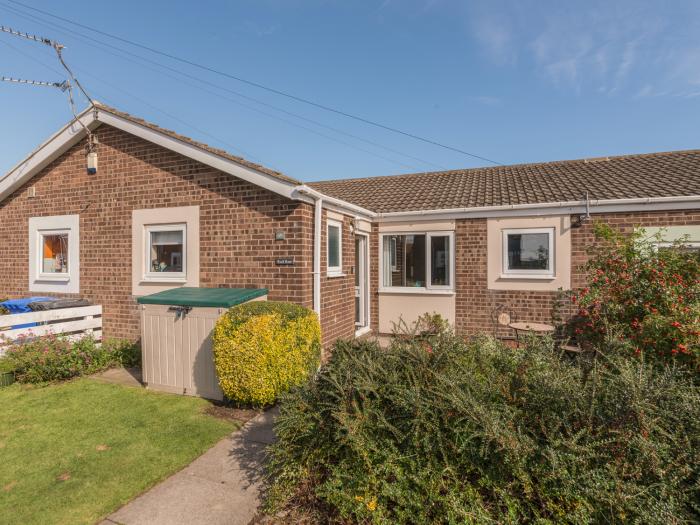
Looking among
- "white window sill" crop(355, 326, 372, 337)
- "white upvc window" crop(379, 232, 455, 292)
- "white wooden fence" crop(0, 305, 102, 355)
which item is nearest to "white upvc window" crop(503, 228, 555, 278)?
"white upvc window" crop(379, 232, 455, 292)

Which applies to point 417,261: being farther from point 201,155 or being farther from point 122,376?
point 122,376

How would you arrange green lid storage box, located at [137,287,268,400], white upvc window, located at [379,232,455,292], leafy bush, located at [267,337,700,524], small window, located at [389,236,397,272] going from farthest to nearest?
1. small window, located at [389,236,397,272]
2. white upvc window, located at [379,232,455,292]
3. green lid storage box, located at [137,287,268,400]
4. leafy bush, located at [267,337,700,524]

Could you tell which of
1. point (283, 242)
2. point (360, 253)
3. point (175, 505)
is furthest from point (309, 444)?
point (360, 253)

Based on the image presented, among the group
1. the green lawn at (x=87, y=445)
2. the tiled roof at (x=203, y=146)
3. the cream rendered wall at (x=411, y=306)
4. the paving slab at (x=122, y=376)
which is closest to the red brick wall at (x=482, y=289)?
the cream rendered wall at (x=411, y=306)

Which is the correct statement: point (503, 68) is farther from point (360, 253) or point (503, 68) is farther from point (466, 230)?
point (360, 253)

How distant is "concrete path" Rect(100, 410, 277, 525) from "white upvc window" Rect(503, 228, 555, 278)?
6798 mm

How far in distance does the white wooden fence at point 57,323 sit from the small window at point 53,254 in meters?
1.57

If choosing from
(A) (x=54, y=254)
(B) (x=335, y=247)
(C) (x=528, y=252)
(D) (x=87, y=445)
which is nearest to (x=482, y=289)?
(C) (x=528, y=252)

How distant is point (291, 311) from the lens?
526 cm

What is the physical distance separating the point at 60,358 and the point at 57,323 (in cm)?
131

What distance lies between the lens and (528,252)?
8469mm

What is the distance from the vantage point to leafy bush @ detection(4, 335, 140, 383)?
6.19 metres

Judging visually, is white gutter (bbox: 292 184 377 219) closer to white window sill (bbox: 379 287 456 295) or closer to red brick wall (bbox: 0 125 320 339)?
red brick wall (bbox: 0 125 320 339)

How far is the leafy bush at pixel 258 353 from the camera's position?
475 cm
